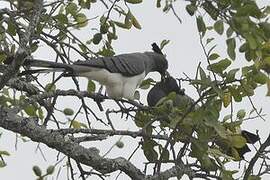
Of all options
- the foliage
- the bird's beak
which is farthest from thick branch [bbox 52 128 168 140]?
the bird's beak

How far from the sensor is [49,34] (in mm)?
2465

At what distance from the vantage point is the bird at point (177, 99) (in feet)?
6.64

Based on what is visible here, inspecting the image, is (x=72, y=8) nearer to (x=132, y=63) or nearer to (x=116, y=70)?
(x=116, y=70)

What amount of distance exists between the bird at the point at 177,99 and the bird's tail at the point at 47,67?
0.34m

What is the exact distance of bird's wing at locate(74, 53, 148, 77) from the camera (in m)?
2.51

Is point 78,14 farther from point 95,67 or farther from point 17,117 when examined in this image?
point 17,117

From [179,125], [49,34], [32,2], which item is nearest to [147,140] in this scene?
[179,125]

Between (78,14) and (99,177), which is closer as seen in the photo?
(99,177)

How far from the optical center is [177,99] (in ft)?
7.18

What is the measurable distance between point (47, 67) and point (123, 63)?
2.01ft

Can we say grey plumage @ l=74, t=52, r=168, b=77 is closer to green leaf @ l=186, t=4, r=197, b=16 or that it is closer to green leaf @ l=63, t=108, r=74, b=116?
green leaf @ l=63, t=108, r=74, b=116

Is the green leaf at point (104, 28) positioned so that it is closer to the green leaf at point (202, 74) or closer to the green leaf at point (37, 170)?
the green leaf at point (37, 170)

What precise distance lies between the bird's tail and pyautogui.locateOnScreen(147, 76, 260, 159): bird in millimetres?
345

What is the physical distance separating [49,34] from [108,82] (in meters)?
0.33
